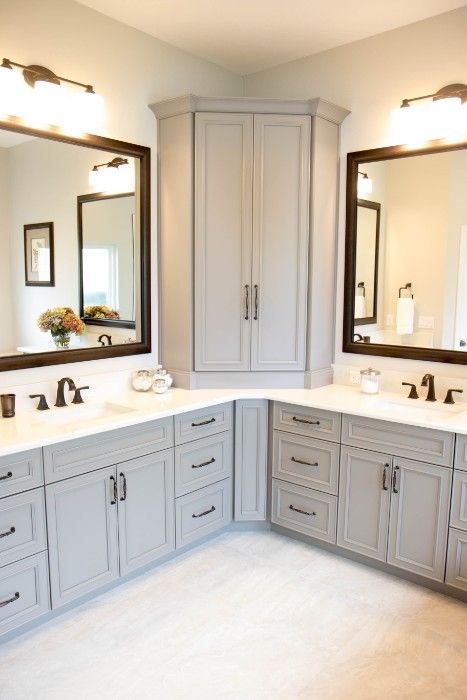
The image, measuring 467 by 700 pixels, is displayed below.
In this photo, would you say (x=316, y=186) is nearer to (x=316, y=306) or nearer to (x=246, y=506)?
(x=316, y=306)

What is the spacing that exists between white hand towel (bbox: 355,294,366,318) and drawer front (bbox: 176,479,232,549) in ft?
4.13

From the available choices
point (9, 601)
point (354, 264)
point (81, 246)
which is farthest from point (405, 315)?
point (9, 601)

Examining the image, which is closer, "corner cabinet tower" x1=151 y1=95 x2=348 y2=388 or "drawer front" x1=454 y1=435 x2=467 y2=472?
"drawer front" x1=454 y1=435 x2=467 y2=472

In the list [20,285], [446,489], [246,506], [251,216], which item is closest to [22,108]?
[20,285]

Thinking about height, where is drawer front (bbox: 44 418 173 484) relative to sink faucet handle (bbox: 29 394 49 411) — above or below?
below

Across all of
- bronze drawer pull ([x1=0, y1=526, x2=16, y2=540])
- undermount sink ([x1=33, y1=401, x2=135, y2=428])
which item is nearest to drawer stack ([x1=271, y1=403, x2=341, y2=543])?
undermount sink ([x1=33, y1=401, x2=135, y2=428])

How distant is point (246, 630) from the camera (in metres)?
2.25

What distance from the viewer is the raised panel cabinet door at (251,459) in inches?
119

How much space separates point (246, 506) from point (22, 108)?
7.85ft

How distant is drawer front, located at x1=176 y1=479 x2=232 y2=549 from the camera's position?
281 cm

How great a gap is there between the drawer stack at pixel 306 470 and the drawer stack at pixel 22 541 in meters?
1.34

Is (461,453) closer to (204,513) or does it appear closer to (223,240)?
(204,513)

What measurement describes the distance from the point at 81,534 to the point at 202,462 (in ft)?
2.55

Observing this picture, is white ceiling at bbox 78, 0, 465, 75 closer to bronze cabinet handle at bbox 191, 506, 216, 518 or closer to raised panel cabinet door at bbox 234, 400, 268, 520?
raised panel cabinet door at bbox 234, 400, 268, 520
